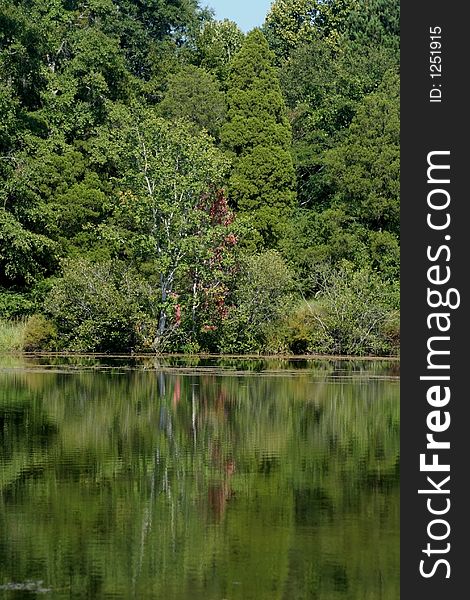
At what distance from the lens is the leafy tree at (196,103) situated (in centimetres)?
5056

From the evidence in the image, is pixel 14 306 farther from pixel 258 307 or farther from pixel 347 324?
pixel 347 324

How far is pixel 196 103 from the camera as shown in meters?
50.8

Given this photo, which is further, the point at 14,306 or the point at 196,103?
the point at 196,103

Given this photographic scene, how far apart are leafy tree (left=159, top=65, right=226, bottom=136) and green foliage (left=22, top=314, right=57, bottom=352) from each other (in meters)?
11.5

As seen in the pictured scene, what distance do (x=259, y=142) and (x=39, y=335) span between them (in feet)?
40.8

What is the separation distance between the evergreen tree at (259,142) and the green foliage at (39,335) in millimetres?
9638

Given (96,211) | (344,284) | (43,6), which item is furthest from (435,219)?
(43,6)

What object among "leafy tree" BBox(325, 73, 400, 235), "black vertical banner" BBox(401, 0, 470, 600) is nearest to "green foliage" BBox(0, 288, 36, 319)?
"leafy tree" BBox(325, 73, 400, 235)

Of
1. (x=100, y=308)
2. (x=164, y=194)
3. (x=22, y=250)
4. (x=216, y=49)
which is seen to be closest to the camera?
(x=100, y=308)

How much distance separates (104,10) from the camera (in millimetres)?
54938

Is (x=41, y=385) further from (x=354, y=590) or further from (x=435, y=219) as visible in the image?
(x=354, y=590)

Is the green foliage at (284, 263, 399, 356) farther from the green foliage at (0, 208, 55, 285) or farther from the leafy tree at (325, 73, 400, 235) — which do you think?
the green foliage at (0, 208, 55, 285)

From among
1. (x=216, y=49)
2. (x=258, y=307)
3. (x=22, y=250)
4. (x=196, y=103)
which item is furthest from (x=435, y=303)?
(x=216, y=49)

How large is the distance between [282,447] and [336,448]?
754 millimetres
